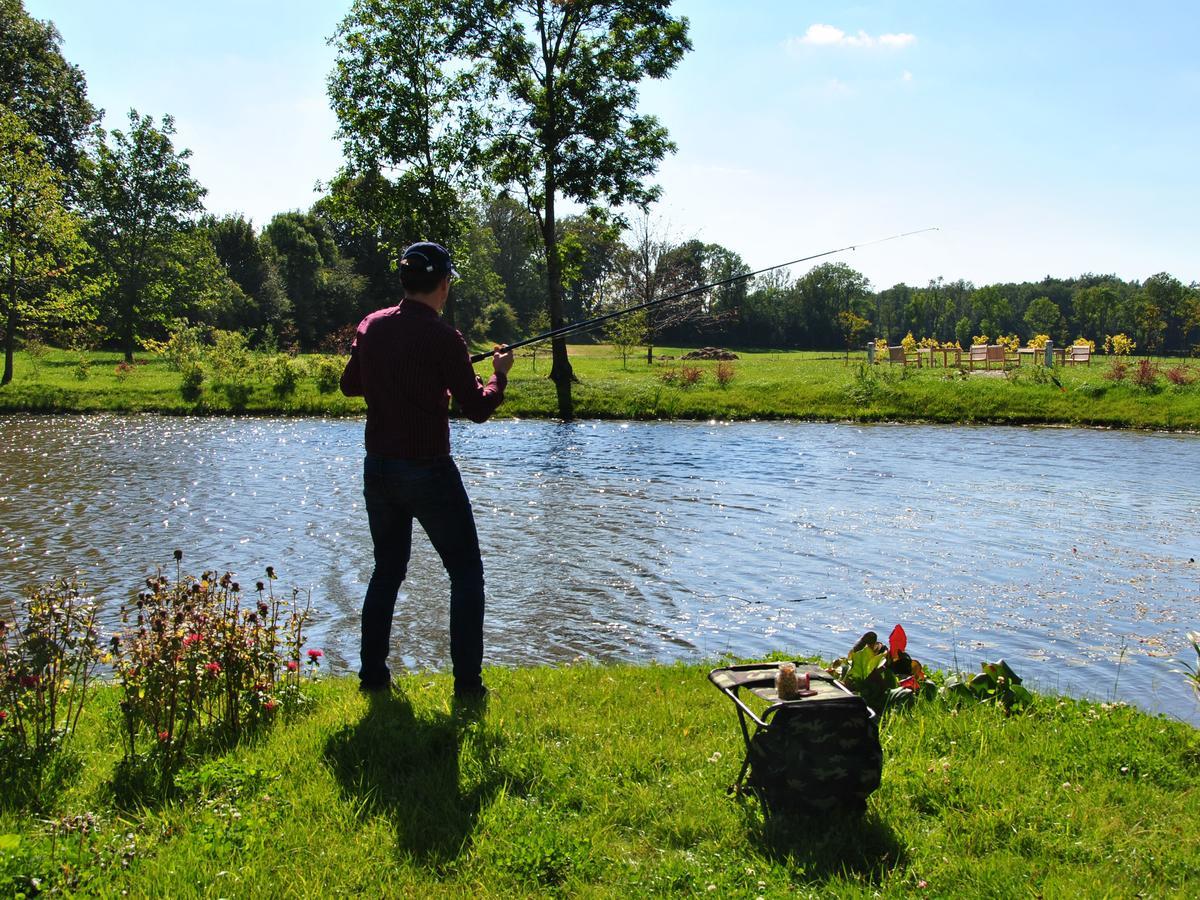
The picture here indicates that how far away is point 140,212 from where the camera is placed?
48.8 metres

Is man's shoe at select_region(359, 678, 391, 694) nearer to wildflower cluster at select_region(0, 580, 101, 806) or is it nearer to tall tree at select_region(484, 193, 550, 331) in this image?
wildflower cluster at select_region(0, 580, 101, 806)

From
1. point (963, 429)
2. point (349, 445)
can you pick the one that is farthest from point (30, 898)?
point (963, 429)

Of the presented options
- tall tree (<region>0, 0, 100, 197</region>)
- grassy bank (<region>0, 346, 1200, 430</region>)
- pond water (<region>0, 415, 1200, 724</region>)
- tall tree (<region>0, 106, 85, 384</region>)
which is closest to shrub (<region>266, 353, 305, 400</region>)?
grassy bank (<region>0, 346, 1200, 430</region>)

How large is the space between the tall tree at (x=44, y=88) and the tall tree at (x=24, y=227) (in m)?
13.2

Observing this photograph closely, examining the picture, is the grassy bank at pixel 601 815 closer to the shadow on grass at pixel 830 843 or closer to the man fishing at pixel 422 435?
the shadow on grass at pixel 830 843

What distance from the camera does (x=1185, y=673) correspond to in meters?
7.12

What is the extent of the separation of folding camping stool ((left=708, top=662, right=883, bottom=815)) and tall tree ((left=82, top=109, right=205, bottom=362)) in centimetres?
4961

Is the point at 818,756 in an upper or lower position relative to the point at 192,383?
lower

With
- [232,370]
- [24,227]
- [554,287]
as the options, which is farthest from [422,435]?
[24,227]

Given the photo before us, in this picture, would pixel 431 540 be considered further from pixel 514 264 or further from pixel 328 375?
pixel 514 264

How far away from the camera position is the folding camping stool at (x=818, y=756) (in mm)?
4090

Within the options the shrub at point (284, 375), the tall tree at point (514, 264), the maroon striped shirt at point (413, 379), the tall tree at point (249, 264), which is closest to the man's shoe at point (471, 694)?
the maroon striped shirt at point (413, 379)

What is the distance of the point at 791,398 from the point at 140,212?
36756 mm

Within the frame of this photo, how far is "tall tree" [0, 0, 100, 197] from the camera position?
163 feet
